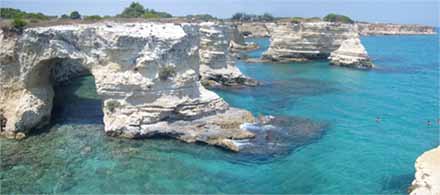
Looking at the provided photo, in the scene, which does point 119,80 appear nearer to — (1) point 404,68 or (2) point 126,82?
(2) point 126,82

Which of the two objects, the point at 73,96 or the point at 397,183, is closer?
the point at 397,183

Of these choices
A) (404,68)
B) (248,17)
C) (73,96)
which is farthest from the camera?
(248,17)

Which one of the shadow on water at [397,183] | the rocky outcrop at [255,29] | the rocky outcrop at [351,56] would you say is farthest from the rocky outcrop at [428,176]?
the rocky outcrop at [255,29]

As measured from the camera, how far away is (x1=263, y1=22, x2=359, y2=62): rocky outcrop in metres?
63.6

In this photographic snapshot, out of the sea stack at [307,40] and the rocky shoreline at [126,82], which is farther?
the sea stack at [307,40]

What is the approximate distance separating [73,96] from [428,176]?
28.3 m

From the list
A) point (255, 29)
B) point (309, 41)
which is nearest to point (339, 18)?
point (255, 29)

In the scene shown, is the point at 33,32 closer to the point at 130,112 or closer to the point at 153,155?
→ the point at 130,112

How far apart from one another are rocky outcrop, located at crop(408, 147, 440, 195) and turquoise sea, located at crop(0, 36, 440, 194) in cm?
261

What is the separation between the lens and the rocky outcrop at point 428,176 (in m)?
14.7

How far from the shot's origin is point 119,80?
25.2 metres

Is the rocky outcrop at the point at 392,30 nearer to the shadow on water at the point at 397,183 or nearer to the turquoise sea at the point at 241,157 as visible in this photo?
the turquoise sea at the point at 241,157

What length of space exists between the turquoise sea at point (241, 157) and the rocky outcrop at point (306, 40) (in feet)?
94.8

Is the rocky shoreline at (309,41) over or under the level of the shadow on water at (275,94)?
over
